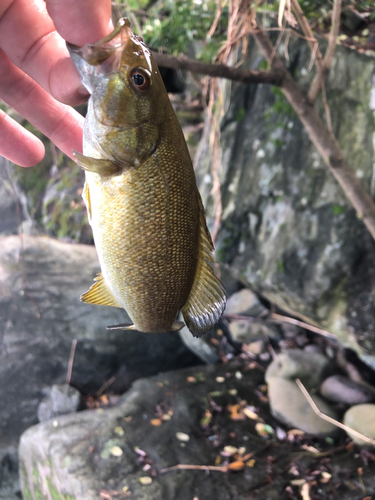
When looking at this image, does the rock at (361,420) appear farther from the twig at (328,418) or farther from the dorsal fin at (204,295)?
the dorsal fin at (204,295)

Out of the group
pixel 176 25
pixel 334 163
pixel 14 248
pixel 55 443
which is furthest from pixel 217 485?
pixel 176 25

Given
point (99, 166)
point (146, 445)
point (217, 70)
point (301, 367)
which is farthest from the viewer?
point (301, 367)

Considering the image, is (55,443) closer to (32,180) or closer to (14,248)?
(14,248)

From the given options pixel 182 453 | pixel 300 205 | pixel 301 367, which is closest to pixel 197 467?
pixel 182 453

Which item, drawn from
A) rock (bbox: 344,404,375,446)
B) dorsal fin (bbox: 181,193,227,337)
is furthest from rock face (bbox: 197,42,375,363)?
dorsal fin (bbox: 181,193,227,337)

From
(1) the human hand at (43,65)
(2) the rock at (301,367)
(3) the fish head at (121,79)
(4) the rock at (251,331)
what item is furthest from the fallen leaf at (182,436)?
(3) the fish head at (121,79)

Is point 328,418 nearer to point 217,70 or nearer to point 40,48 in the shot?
point 217,70
